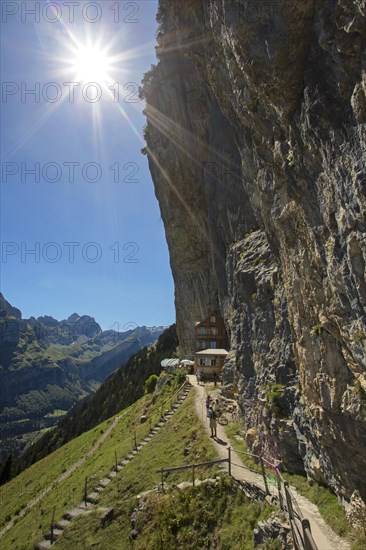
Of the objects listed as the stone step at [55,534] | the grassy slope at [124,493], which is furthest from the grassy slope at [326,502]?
the stone step at [55,534]

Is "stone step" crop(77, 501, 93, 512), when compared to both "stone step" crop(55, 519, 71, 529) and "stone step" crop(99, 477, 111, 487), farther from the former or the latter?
"stone step" crop(99, 477, 111, 487)

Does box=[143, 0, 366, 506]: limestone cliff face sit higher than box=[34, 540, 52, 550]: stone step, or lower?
higher

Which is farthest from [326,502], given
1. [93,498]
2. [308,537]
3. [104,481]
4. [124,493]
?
[104,481]

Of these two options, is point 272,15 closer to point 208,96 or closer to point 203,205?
point 208,96

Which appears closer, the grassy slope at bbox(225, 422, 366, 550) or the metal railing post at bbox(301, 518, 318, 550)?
the metal railing post at bbox(301, 518, 318, 550)

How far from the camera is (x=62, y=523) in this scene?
2652cm

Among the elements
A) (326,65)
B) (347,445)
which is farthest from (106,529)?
(326,65)

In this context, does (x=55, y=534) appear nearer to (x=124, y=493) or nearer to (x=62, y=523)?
(x=62, y=523)

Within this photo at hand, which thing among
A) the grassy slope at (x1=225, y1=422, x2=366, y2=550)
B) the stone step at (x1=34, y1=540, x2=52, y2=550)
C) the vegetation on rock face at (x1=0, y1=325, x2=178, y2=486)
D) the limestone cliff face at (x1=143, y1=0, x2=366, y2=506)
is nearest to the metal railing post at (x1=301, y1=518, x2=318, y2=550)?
the grassy slope at (x1=225, y1=422, x2=366, y2=550)

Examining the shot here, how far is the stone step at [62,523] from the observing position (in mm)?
26103

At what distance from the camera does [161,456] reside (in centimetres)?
2859

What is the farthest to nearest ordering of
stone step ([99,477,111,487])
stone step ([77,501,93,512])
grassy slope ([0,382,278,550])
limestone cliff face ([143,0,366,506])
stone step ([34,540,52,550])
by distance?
1. stone step ([99,477,111,487])
2. stone step ([77,501,93,512])
3. stone step ([34,540,52,550])
4. grassy slope ([0,382,278,550])
5. limestone cliff face ([143,0,366,506])

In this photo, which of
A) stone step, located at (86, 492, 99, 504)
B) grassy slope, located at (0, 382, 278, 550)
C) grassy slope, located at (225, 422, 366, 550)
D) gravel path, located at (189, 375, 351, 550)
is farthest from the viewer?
stone step, located at (86, 492, 99, 504)

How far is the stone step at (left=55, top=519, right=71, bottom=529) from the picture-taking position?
2610 centimetres
